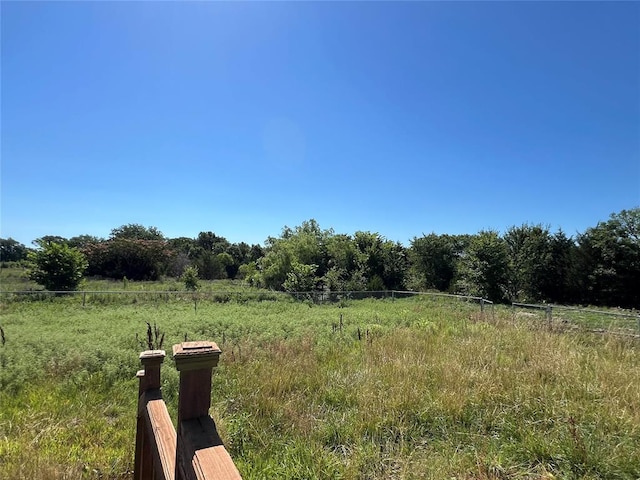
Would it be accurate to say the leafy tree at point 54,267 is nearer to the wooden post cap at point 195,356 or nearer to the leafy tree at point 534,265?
the wooden post cap at point 195,356

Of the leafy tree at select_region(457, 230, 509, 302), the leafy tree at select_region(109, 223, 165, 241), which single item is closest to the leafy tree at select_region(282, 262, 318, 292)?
the leafy tree at select_region(457, 230, 509, 302)

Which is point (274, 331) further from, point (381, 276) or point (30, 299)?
point (381, 276)

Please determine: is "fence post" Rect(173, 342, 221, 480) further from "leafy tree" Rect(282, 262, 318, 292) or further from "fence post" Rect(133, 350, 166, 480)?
"leafy tree" Rect(282, 262, 318, 292)

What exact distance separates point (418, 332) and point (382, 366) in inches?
110

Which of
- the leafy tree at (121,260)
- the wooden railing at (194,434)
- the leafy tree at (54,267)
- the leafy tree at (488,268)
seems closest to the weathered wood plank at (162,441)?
the wooden railing at (194,434)

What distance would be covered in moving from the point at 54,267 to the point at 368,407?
18445 millimetres

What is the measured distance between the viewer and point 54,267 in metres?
16.3

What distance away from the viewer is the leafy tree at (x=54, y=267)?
1605 centimetres

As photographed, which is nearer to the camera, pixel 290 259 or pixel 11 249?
pixel 290 259

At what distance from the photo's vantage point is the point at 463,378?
4.16 m

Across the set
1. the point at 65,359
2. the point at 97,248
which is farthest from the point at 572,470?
the point at 97,248

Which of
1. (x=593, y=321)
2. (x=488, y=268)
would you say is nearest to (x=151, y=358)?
(x=593, y=321)

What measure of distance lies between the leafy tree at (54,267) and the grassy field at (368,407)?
11.7 m

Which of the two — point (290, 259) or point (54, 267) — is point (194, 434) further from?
point (290, 259)
